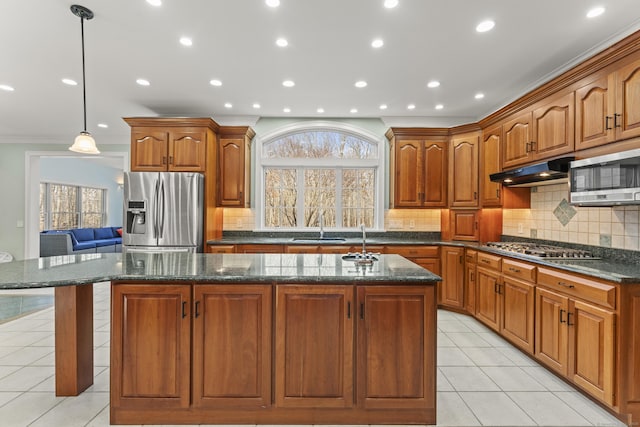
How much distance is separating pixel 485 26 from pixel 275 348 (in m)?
2.86

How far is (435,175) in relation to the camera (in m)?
4.52

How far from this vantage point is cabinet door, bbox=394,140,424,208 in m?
4.53

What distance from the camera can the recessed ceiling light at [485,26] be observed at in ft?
7.98

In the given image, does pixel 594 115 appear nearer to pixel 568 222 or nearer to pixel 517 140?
pixel 517 140

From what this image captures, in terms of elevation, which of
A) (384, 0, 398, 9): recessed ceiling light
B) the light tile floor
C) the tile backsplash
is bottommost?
the light tile floor

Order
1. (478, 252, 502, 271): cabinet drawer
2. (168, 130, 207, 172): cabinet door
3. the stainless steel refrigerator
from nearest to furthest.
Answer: (478, 252, 502, 271): cabinet drawer < the stainless steel refrigerator < (168, 130, 207, 172): cabinet door

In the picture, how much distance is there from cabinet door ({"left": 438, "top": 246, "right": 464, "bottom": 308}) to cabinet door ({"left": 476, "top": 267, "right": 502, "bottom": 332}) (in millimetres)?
337

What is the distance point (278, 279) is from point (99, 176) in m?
11.0

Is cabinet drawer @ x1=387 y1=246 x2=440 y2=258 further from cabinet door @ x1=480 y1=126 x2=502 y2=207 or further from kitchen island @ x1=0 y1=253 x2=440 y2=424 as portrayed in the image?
kitchen island @ x1=0 y1=253 x2=440 y2=424

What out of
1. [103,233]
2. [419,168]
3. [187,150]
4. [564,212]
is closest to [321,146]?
[419,168]

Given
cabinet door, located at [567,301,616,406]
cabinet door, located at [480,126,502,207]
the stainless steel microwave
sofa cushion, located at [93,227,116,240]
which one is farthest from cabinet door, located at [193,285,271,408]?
sofa cushion, located at [93,227,116,240]

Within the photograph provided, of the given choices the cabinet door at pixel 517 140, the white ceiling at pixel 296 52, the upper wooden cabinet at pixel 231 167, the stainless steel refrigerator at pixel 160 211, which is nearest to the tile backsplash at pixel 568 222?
the cabinet door at pixel 517 140

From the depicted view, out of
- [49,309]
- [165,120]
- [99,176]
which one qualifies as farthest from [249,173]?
[99,176]

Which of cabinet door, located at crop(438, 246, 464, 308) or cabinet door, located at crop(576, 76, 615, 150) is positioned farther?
cabinet door, located at crop(438, 246, 464, 308)
